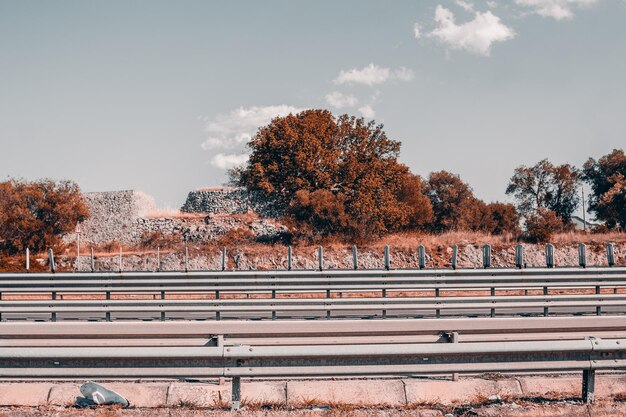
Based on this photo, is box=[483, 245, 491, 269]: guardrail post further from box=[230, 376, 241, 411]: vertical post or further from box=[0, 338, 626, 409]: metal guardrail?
box=[230, 376, 241, 411]: vertical post

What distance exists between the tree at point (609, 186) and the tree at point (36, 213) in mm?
32644

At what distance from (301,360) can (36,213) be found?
3612cm

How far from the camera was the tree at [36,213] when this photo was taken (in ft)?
123

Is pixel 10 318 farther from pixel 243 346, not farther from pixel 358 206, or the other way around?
pixel 358 206

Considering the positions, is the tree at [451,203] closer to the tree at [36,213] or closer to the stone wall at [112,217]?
the stone wall at [112,217]

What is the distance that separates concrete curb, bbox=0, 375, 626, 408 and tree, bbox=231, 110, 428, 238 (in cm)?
2828

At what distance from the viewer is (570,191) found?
4950cm

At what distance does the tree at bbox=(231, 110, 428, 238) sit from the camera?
1435 inches

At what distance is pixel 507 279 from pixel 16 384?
11884 millimetres

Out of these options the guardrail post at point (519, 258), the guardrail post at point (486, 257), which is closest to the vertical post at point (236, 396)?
the guardrail post at point (519, 258)

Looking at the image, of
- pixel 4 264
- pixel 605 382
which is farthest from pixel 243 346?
pixel 4 264

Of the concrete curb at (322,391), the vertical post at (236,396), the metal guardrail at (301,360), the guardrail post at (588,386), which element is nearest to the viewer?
the metal guardrail at (301,360)

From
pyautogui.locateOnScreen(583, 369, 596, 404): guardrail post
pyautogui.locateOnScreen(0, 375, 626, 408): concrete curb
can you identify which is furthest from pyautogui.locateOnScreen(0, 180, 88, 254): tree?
pyautogui.locateOnScreen(583, 369, 596, 404): guardrail post

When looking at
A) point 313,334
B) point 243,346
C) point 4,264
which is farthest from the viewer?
point 4,264
